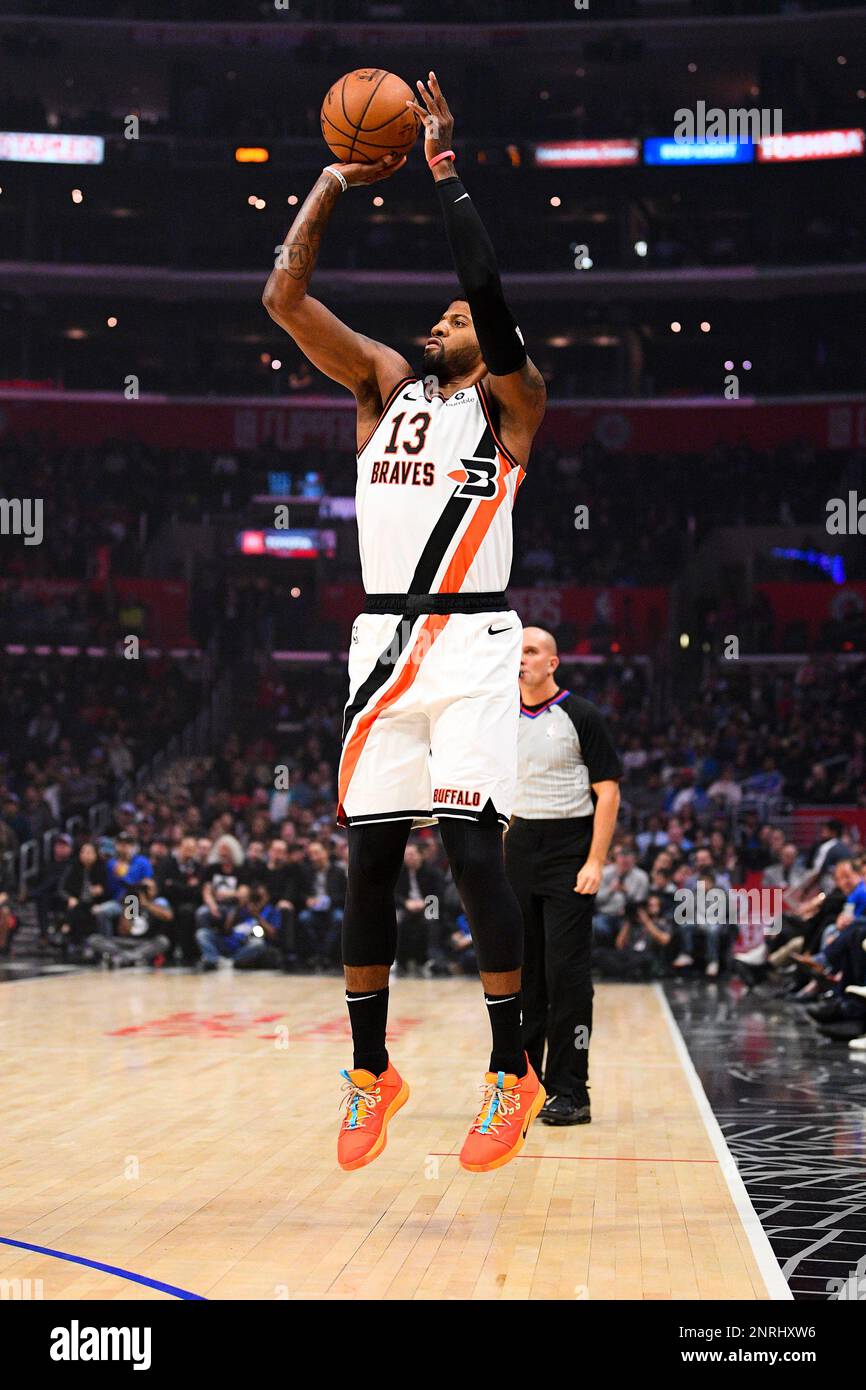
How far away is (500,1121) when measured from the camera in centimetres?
434

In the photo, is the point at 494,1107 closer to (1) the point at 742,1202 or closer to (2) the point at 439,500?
(1) the point at 742,1202

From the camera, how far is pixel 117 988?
45.4 ft

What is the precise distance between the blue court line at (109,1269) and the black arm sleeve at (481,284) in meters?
2.65

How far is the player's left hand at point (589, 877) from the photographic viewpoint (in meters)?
7.09

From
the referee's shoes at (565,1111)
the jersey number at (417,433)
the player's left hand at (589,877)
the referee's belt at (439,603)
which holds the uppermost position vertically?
the jersey number at (417,433)

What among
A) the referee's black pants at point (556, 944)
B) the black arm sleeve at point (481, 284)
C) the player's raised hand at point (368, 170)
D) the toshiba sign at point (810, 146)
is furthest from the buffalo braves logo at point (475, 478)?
the toshiba sign at point (810, 146)

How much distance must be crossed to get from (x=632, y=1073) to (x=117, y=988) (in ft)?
20.8

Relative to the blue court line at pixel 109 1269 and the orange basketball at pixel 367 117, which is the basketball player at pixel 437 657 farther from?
the blue court line at pixel 109 1269

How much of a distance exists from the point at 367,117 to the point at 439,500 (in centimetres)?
116

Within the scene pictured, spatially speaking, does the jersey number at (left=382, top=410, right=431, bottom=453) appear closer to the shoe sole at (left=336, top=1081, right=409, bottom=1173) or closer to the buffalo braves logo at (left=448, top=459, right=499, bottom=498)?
the buffalo braves logo at (left=448, top=459, right=499, bottom=498)

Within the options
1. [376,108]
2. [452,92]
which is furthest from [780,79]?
[376,108]

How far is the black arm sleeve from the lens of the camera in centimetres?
425
